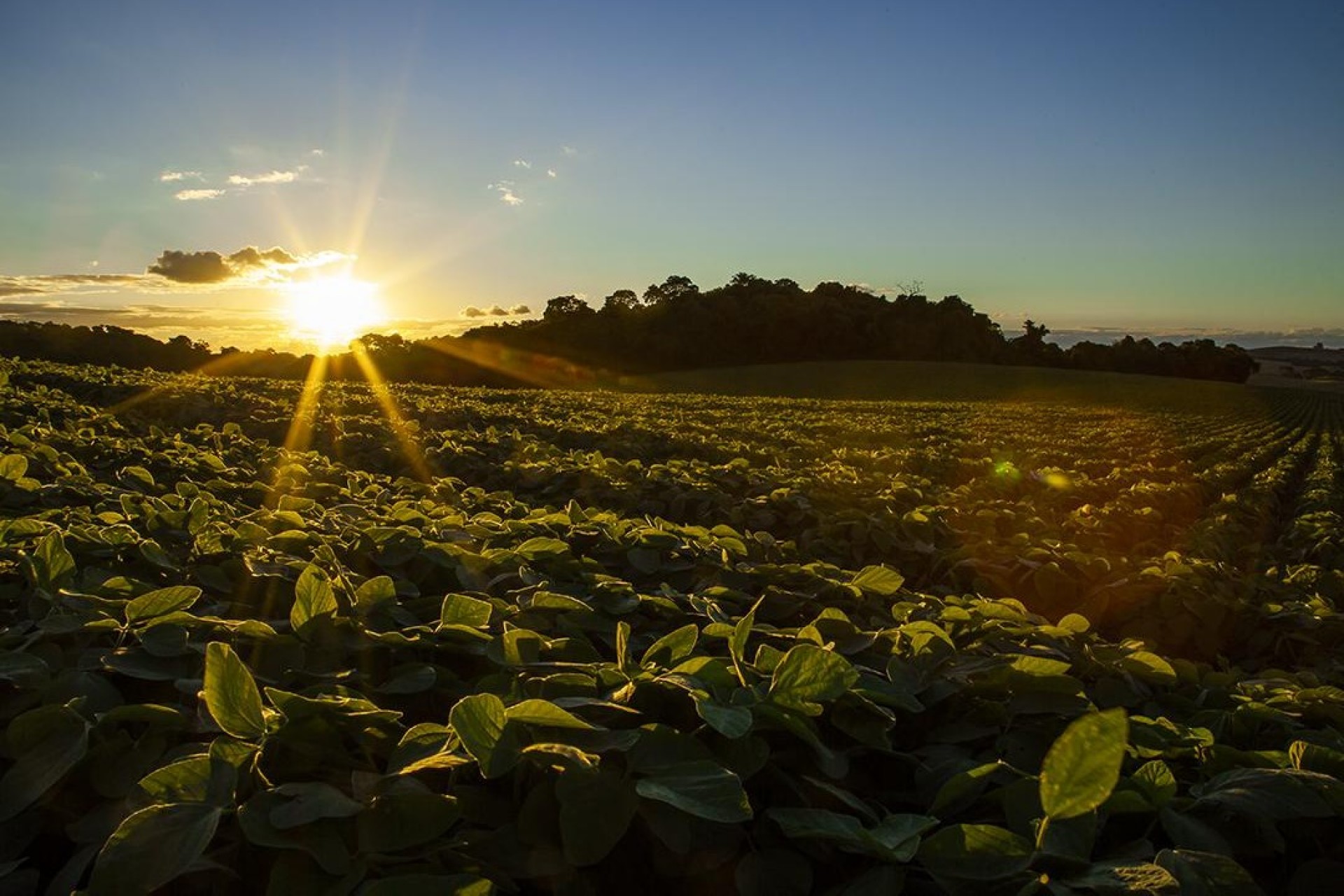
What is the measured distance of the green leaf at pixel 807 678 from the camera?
1.38 m

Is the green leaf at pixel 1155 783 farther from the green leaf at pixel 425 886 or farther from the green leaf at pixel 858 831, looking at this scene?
the green leaf at pixel 425 886

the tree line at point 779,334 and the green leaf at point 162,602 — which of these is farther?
the tree line at point 779,334

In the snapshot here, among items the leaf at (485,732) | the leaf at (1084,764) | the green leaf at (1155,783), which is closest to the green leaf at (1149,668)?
the green leaf at (1155,783)

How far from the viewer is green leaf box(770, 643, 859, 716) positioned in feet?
4.53

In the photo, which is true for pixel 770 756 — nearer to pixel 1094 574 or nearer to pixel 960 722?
pixel 960 722

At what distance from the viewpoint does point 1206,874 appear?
1146 mm

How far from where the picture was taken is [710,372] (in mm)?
66000

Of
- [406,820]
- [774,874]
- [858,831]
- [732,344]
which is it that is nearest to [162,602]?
[406,820]

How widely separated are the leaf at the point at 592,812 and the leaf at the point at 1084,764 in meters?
0.57

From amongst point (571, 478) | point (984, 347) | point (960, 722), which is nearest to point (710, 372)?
point (984, 347)

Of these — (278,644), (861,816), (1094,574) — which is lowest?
(1094,574)

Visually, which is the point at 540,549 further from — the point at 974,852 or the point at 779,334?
the point at 779,334

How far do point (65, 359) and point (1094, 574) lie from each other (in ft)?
137

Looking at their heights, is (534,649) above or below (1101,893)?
above
